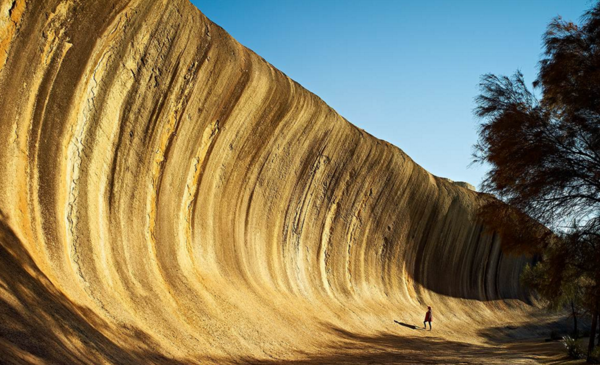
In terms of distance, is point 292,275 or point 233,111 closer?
point 233,111

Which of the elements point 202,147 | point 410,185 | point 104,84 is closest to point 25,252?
point 104,84

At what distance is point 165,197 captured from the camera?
12.6 metres

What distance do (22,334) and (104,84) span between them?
648cm

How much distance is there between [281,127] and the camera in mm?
16938

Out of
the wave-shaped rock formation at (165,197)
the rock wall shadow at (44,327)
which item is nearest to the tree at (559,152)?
the wave-shaped rock formation at (165,197)

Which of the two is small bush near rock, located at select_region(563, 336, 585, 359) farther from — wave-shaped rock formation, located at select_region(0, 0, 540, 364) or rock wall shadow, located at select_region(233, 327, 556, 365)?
wave-shaped rock formation, located at select_region(0, 0, 540, 364)

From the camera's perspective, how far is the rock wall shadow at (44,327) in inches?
236

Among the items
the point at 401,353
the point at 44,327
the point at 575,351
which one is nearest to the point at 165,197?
the point at 44,327

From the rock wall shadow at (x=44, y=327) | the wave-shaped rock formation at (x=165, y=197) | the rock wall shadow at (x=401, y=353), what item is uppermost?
the wave-shaped rock formation at (x=165, y=197)

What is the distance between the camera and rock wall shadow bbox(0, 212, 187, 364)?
5.98 metres

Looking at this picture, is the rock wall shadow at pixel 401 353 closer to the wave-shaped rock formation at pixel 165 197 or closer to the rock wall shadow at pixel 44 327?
the wave-shaped rock formation at pixel 165 197

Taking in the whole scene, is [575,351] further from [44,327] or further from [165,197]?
[44,327]

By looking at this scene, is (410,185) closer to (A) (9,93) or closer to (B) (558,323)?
(B) (558,323)

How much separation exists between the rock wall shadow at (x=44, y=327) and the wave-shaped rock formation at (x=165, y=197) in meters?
0.03
